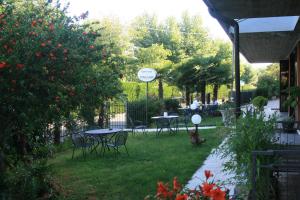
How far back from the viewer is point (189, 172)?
734 cm

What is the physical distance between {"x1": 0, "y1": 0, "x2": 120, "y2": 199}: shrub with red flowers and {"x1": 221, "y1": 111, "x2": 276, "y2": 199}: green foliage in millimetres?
1994

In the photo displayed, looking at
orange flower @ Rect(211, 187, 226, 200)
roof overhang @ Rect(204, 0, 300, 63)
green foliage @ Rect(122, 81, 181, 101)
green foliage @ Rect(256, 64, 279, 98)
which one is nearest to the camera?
orange flower @ Rect(211, 187, 226, 200)

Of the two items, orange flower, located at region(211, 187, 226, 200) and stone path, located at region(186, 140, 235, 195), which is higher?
orange flower, located at region(211, 187, 226, 200)

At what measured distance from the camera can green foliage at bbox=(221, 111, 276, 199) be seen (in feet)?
14.6

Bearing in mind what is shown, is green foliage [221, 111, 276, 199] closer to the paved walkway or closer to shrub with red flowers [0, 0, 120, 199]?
the paved walkway

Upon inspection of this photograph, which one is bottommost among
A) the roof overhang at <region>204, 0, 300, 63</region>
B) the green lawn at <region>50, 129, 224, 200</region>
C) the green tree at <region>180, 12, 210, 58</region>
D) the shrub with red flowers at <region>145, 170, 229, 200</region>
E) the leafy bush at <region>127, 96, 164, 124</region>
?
the green lawn at <region>50, 129, 224, 200</region>

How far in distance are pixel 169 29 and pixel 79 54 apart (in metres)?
40.4

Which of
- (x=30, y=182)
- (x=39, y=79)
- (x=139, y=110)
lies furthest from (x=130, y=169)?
(x=139, y=110)

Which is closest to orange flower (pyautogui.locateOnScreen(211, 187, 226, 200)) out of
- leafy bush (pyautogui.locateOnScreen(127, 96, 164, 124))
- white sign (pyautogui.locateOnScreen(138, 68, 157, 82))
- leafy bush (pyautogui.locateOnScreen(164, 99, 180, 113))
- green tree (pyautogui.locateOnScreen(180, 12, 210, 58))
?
white sign (pyautogui.locateOnScreen(138, 68, 157, 82))

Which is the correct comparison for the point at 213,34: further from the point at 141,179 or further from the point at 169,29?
the point at 141,179

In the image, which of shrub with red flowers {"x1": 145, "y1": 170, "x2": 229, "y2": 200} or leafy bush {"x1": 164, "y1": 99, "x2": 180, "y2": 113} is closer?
shrub with red flowers {"x1": 145, "y1": 170, "x2": 229, "y2": 200}

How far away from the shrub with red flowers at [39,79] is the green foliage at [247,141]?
6.54 ft

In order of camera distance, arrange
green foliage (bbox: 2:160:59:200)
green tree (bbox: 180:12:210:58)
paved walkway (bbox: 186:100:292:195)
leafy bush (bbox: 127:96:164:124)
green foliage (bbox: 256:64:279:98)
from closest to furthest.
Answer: green foliage (bbox: 2:160:59:200), paved walkway (bbox: 186:100:292:195), leafy bush (bbox: 127:96:164:124), green foliage (bbox: 256:64:279:98), green tree (bbox: 180:12:210:58)

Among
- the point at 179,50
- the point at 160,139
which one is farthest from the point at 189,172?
the point at 179,50
